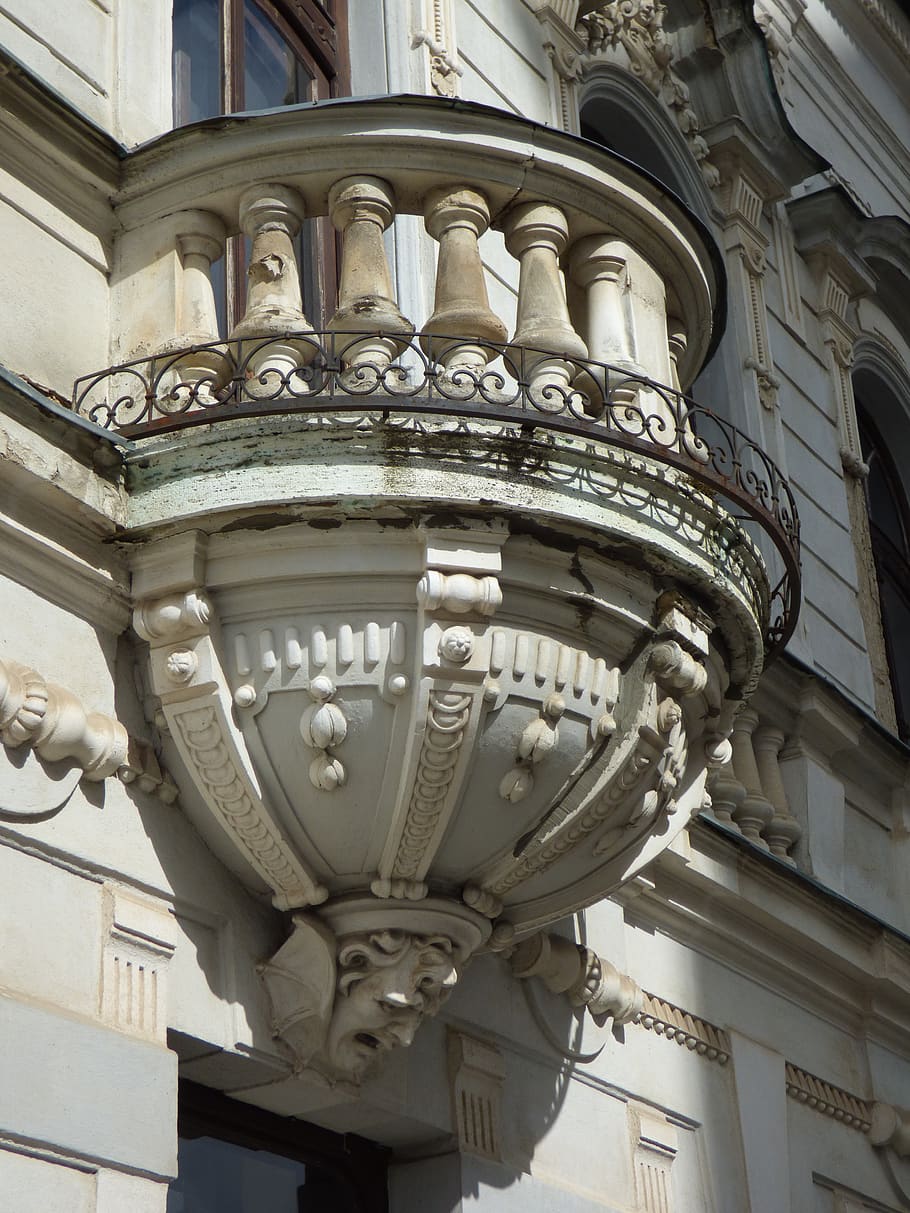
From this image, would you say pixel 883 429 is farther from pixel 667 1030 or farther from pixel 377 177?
pixel 377 177

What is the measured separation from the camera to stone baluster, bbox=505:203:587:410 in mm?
5918

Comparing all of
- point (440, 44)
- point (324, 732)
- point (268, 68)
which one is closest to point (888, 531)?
point (440, 44)

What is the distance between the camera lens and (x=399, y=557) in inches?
218

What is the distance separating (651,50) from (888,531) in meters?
3.32

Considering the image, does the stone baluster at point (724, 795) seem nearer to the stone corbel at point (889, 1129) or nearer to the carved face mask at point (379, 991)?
the stone corbel at point (889, 1129)

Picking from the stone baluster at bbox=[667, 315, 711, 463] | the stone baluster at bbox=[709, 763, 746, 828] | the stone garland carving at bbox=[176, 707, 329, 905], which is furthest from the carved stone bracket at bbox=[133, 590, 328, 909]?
the stone baluster at bbox=[709, 763, 746, 828]

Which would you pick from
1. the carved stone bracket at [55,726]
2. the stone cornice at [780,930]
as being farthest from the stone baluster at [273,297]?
the stone cornice at [780,930]

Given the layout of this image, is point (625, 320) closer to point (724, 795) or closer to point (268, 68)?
point (268, 68)

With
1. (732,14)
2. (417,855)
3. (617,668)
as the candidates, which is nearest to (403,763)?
(417,855)

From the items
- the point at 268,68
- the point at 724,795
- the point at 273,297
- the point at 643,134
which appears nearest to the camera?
the point at 273,297

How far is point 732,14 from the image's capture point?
36.8 feet

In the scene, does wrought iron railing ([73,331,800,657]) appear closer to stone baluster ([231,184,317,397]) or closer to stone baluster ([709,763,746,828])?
stone baluster ([231,184,317,397])

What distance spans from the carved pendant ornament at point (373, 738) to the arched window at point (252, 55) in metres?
2.40

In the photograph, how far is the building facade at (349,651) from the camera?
5.34 m
